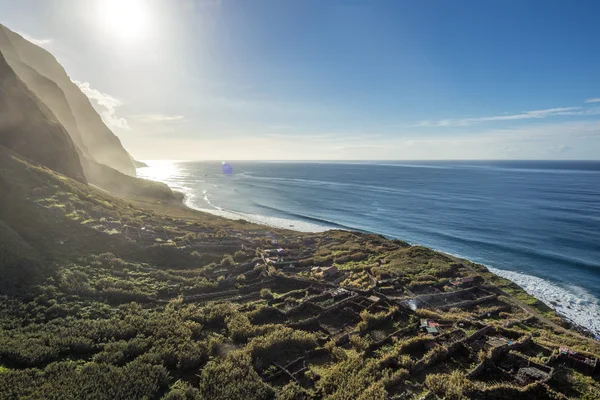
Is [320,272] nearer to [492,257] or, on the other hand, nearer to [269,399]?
[269,399]

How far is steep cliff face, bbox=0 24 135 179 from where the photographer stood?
9138 cm

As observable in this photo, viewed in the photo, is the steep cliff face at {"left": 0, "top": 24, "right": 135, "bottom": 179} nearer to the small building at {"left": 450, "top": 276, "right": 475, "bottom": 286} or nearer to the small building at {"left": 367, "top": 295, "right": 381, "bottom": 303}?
the small building at {"left": 367, "top": 295, "right": 381, "bottom": 303}

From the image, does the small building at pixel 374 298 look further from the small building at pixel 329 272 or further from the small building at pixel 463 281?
the small building at pixel 463 281

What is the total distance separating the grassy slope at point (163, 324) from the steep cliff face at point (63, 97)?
71022mm

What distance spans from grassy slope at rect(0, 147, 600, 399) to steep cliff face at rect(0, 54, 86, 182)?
13265mm

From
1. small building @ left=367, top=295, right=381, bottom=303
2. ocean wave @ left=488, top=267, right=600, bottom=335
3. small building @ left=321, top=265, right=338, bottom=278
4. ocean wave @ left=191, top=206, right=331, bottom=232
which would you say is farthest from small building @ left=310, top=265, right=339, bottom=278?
ocean wave @ left=191, top=206, right=331, bottom=232

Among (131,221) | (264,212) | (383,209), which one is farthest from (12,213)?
(383,209)

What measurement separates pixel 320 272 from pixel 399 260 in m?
14.2

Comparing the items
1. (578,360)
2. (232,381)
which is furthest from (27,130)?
(578,360)

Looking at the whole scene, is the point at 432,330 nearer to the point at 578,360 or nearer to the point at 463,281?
the point at 578,360

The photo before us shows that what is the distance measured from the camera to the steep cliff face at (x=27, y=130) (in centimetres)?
4984

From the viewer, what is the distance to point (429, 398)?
1730 cm

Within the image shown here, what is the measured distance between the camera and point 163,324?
22.9m

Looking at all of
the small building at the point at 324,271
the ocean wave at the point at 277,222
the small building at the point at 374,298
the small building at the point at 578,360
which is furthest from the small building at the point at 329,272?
the ocean wave at the point at 277,222
